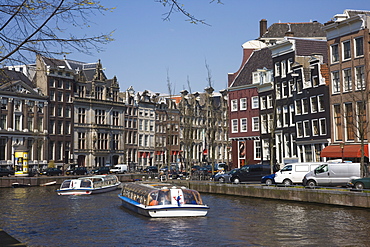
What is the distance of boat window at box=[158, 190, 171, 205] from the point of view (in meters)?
31.3

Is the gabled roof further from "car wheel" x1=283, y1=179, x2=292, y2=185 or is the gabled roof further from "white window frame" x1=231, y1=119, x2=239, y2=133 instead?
"car wheel" x1=283, y1=179, x2=292, y2=185

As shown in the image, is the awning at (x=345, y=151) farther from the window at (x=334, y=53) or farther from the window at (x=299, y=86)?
the window at (x=299, y=86)

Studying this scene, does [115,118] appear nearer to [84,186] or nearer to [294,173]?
[84,186]

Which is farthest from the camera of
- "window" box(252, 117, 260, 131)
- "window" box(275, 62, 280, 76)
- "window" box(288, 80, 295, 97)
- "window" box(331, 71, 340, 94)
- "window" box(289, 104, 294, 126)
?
"window" box(252, 117, 260, 131)

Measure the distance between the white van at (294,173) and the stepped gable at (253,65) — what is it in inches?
1354

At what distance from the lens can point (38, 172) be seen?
80.4 metres

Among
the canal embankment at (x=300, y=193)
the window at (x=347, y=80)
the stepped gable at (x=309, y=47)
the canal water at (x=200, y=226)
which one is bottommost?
the canal water at (x=200, y=226)

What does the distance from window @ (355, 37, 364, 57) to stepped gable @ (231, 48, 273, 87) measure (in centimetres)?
2381

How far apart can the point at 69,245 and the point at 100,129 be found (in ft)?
271

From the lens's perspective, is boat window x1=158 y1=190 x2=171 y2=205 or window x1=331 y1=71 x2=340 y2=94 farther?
window x1=331 y1=71 x2=340 y2=94

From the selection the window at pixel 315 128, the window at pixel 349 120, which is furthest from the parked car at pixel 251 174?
the window at pixel 315 128

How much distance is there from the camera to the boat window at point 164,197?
31.3 metres

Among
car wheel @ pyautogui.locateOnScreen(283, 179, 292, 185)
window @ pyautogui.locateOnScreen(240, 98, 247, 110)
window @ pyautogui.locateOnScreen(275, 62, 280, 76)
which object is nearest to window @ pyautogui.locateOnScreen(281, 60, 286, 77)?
window @ pyautogui.locateOnScreen(275, 62, 280, 76)

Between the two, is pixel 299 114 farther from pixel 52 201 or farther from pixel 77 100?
pixel 77 100
